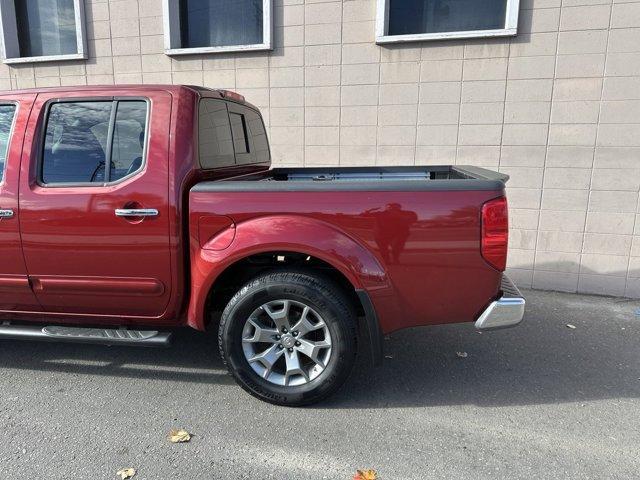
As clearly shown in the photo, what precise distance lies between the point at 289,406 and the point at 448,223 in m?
1.48

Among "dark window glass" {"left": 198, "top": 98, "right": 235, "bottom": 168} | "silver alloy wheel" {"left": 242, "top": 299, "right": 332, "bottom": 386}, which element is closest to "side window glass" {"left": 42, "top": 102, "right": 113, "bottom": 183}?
"dark window glass" {"left": 198, "top": 98, "right": 235, "bottom": 168}

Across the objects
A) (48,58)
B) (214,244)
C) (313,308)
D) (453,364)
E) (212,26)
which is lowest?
(453,364)

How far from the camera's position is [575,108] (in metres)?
5.07

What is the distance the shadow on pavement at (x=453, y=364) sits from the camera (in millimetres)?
3191

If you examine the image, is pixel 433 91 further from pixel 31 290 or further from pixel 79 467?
pixel 79 467

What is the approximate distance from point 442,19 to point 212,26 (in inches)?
113

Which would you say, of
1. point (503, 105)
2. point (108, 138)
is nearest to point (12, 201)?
point (108, 138)

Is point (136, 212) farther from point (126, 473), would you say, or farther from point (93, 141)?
point (126, 473)

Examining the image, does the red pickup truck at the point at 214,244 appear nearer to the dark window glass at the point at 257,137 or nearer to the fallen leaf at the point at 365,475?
the fallen leaf at the point at 365,475

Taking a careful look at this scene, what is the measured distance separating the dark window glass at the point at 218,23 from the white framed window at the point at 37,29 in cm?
159

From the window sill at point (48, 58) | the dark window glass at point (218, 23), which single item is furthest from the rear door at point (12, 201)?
the window sill at point (48, 58)

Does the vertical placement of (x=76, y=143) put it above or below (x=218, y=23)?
below

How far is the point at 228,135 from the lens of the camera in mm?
3520

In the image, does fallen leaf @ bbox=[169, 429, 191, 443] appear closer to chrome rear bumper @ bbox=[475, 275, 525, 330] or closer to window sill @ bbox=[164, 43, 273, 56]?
chrome rear bumper @ bbox=[475, 275, 525, 330]
